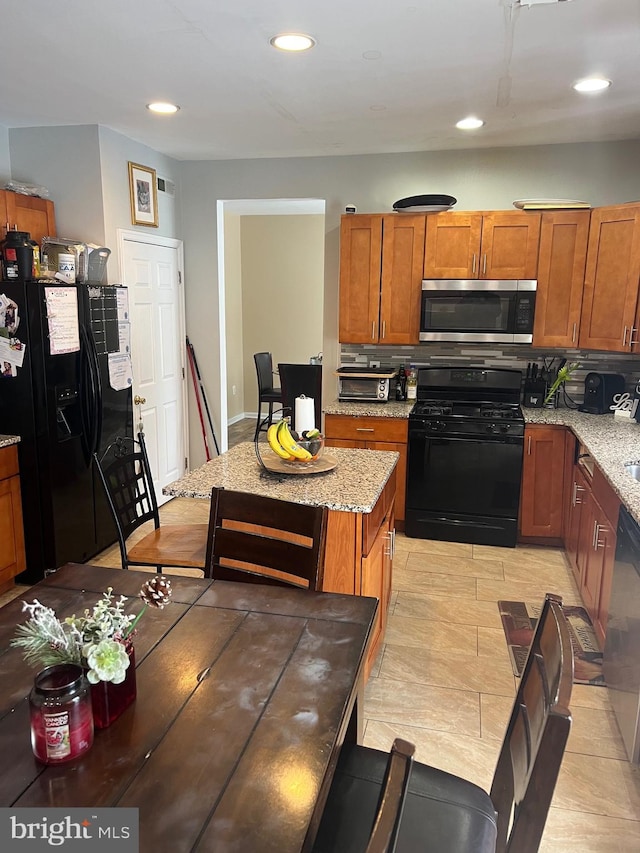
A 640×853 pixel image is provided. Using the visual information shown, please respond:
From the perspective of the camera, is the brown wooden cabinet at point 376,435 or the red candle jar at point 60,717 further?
the brown wooden cabinet at point 376,435

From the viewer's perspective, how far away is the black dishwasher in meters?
2.11

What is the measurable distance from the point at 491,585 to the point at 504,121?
2710mm

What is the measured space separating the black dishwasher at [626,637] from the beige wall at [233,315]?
228 inches

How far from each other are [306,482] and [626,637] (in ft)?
4.31

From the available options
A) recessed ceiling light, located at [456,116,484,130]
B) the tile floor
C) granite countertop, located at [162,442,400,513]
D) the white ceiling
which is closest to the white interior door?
the white ceiling

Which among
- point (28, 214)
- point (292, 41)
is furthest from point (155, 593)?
point (28, 214)

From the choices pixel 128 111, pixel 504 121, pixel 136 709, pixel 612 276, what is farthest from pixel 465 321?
pixel 136 709

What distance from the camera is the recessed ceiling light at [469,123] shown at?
3541 mm

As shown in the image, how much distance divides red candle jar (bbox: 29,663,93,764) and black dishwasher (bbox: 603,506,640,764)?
1.81 meters

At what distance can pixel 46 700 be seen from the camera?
1.02m

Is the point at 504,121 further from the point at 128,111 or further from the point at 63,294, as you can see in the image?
the point at 63,294

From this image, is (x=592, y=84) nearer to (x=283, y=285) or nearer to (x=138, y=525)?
(x=138, y=525)

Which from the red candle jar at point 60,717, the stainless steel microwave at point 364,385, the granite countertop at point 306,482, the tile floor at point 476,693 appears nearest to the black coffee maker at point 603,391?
the tile floor at point 476,693

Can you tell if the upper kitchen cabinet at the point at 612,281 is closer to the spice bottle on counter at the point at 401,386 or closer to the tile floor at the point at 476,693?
the spice bottle on counter at the point at 401,386
